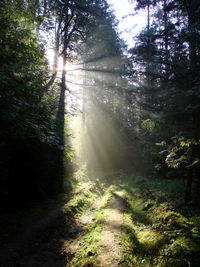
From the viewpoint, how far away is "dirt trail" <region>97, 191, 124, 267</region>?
400cm

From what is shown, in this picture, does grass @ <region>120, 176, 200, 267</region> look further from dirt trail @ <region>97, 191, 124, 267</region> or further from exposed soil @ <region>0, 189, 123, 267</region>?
exposed soil @ <region>0, 189, 123, 267</region>

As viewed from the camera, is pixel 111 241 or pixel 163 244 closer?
pixel 163 244

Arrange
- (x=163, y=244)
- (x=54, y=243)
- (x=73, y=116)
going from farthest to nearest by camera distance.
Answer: (x=73, y=116) → (x=54, y=243) → (x=163, y=244)

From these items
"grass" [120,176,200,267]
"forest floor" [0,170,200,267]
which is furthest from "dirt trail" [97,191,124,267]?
"grass" [120,176,200,267]

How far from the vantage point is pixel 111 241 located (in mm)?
4969

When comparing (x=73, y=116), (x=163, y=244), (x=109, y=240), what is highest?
(x=73, y=116)

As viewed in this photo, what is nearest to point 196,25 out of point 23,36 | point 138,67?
point 138,67

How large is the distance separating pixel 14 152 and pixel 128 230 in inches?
221

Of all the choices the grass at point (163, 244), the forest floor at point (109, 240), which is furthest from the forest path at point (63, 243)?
the grass at point (163, 244)

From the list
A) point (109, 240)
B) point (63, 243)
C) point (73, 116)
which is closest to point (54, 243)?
point (63, 243)

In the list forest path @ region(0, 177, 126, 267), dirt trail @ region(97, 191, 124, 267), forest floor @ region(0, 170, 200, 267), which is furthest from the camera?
forest path @ region(0, 177, 126, 267)

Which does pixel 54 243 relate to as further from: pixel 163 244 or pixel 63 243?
pixel 163 244

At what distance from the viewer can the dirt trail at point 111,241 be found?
13.1 ft

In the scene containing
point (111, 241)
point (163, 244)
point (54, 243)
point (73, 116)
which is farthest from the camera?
point (73, 116)
